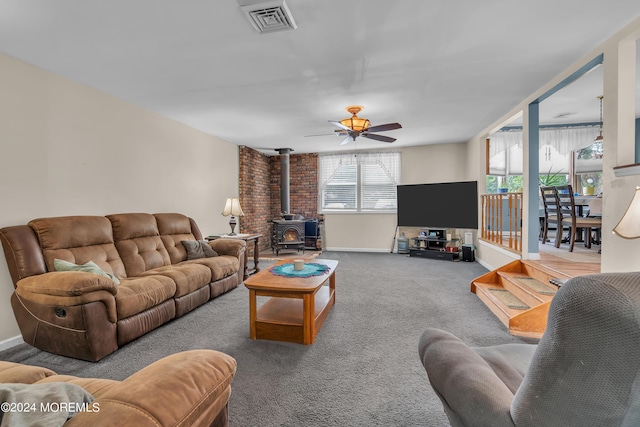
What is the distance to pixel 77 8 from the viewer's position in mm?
1866

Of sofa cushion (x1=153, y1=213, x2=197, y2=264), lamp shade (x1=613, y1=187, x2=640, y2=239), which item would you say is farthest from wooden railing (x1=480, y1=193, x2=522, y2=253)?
sofa cushion (x1=153, y1=213, x2=197, y2=264)

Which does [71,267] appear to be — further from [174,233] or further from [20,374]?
[20,374]

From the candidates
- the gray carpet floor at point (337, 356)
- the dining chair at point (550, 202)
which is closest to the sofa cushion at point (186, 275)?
the gray carpet floor at point (337, 356)

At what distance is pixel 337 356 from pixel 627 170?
98.9 inches

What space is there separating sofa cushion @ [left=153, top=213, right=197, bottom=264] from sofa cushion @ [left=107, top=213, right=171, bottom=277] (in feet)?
0.27

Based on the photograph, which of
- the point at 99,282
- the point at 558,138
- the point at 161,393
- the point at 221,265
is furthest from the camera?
the point at 558,138

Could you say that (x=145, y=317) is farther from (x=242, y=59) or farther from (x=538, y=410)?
(x=538, y=410)

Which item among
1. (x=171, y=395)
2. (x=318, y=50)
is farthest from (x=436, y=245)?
(x=171, y=395)

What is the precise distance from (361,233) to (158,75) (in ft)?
16.7

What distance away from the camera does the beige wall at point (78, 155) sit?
248cm

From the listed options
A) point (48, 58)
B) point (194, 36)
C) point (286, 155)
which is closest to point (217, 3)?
point (194, 36)

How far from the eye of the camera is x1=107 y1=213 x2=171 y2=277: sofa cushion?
313 centimetres

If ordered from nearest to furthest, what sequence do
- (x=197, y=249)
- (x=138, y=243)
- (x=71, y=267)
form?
(x=71, y=267), (x=138, y=243), (x=197, y=249)

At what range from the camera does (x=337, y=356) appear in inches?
85.0
